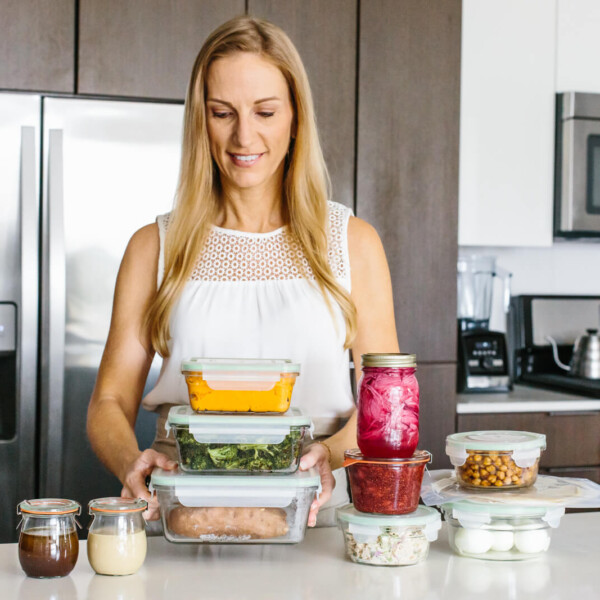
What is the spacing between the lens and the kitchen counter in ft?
3.50

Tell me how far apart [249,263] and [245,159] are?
208 mm

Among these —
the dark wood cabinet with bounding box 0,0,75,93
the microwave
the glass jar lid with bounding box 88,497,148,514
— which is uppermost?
the dark wood cabinet with bounding box 0,0,75,93

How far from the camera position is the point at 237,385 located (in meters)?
1.16

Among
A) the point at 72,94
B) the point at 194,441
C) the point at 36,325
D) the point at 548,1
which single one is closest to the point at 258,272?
the point at 194,441

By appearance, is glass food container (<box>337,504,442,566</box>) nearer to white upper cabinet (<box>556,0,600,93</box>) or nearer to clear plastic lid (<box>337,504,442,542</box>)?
clear plastic lid (<box>337,504,442,542</box>)

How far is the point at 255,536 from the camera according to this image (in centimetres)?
114

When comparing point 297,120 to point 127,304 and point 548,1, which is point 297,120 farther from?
point 548,1

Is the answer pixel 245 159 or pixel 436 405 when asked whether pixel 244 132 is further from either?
pixel 436 405

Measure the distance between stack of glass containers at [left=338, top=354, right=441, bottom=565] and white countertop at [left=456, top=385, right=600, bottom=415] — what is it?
1661 millimetres

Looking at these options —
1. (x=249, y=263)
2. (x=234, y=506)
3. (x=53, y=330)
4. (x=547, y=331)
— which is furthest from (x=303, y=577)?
(x=547, y=331)

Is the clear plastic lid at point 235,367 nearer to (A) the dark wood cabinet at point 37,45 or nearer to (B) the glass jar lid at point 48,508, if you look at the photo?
(B) the glass jar lid at point 48,508

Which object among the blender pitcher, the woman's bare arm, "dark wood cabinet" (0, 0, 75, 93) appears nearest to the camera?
the woman's bare arm

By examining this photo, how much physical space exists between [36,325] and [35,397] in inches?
8.0

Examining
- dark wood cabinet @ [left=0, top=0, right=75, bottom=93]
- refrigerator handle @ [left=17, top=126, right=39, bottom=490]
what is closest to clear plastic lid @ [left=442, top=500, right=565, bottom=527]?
refrigerator handle @ [left=17, top=126, right=39, bottom=490]
